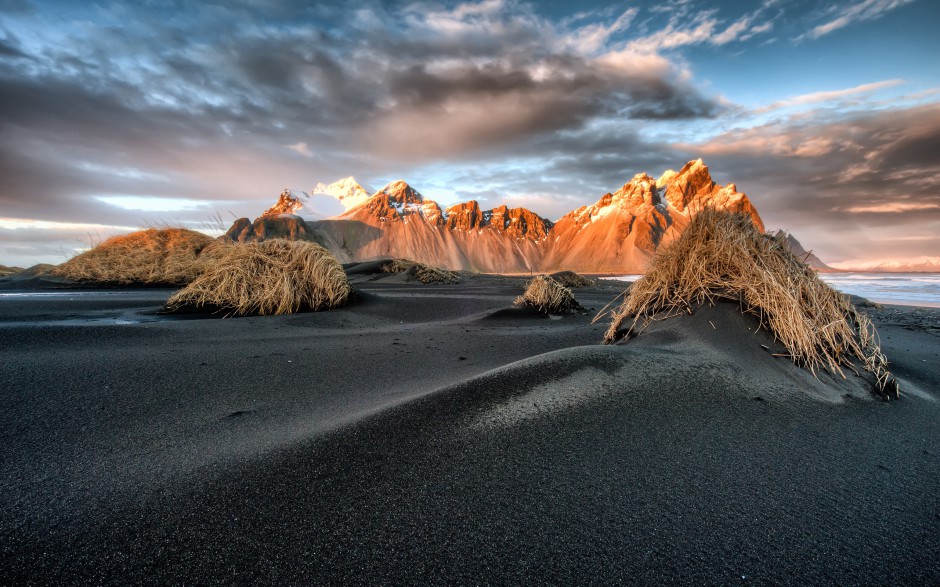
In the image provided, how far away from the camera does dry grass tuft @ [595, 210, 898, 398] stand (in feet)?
7.10

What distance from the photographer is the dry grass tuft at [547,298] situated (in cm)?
555

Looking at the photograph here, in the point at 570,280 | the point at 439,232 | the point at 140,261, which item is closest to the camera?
the point at 140,261

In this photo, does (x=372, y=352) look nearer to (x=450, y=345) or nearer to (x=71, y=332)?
(x=450, y=345)

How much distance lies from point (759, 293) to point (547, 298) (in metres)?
3.27

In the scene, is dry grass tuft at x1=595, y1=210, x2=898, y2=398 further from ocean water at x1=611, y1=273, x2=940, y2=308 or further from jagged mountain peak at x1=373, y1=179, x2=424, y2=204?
jagged mountain peak at x1=373, y1=179, x2=424, y2=204

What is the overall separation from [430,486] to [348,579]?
329 mm

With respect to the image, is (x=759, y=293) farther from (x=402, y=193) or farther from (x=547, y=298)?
(x=402, y=193)

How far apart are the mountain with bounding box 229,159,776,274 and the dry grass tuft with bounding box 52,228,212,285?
4277 inches

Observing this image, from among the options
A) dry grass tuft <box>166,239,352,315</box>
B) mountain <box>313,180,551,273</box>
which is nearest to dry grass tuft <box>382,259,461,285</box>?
dry grass tuft <box>166,239,352,315</box>

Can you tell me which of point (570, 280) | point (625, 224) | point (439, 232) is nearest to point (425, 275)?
point (570, 280)

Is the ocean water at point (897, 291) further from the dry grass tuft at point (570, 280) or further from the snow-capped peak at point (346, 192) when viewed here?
the snow-capped peak at point (346, 192)

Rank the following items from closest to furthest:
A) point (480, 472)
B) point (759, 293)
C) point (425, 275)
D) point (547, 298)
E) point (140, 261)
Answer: point (480, 472) → point (759, 293) → point (547, 298) → point (140, 261) → point (425, 275)

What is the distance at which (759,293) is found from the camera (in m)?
2.39

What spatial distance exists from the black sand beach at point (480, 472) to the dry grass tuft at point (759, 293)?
13 cm
